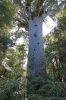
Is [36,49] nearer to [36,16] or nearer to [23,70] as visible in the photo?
[36,16]

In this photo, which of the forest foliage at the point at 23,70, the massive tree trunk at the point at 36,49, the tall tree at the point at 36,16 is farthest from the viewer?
the tall tree at the point at 36,16

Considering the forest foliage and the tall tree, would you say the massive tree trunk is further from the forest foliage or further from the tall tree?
the forest foliage

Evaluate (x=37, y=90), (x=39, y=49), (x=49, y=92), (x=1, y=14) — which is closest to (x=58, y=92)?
(x=49, y=92)

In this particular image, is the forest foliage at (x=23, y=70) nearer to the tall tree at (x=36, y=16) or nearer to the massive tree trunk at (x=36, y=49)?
the tall tree at (x=36, y=16)

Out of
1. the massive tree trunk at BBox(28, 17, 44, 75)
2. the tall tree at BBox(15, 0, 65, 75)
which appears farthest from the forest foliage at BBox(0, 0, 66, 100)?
the massive tree trunk at BBox(28, 17, 44, 75)

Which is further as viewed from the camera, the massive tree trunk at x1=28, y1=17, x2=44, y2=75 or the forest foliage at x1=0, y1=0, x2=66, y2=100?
the massive tree trunk at x1=28, y1=17, x2=44, y2=75

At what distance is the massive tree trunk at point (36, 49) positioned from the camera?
8508 millimetres

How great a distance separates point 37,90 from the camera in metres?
6.47

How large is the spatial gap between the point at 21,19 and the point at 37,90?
14.7ft

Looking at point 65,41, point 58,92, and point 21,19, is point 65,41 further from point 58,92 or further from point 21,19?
point 58,92

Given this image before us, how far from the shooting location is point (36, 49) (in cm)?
891

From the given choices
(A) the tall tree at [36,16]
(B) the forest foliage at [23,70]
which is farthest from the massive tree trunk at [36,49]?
(B) the forest foliage at [23,70]

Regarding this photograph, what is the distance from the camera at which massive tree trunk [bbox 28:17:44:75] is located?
851cm

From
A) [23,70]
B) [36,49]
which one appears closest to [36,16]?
[36,49]
